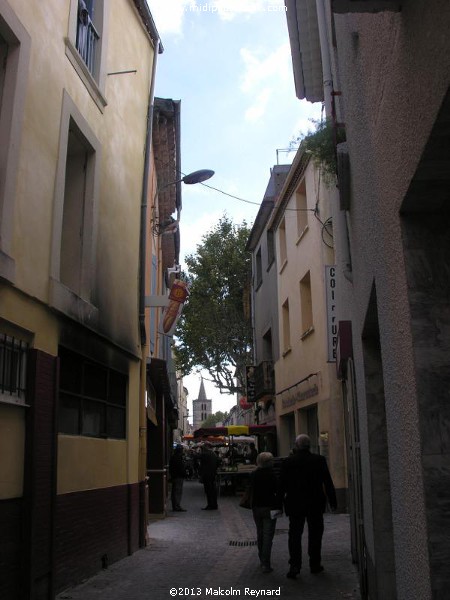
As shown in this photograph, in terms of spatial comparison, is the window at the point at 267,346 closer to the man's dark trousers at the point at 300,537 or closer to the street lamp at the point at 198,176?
the street lamp at the point at 198,176

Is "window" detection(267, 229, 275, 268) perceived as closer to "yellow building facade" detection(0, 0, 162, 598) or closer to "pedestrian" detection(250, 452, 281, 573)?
"yellow building facade" detection(0, 0, 162, 598)

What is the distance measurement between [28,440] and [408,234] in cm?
451

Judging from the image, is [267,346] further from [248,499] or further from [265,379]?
[248,499]

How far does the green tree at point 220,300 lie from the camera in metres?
32.2

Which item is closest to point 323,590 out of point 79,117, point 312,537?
point 312,537

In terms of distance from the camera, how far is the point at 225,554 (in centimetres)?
978

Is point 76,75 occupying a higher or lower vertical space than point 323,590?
higher

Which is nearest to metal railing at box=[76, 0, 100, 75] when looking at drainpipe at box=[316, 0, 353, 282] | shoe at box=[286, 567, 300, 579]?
drainpipe at box=[316, 0, 353, 282]

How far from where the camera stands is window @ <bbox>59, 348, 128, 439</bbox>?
304 inches

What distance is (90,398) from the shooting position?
28.1 feet

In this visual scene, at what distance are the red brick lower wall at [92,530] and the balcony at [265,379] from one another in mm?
13509

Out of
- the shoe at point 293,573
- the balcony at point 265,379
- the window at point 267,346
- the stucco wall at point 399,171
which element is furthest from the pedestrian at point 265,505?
the window at point 267,346

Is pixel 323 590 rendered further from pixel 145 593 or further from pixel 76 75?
pixel 76 75

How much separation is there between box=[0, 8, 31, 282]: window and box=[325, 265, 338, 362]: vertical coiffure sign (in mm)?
6368
